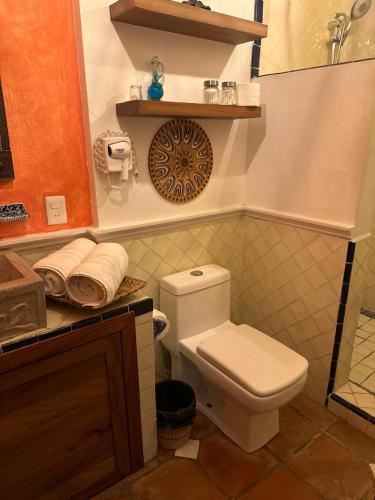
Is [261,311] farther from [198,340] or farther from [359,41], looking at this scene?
[359,41]

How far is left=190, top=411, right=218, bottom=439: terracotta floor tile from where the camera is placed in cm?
178

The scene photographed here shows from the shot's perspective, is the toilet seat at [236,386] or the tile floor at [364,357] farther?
the tile floor at [364,357]

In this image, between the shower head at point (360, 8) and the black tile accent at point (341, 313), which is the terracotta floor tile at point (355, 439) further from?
the shower head at point (360, 8)

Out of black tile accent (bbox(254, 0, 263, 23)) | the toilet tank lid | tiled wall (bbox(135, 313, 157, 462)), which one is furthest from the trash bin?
black tile accent (bbox(254, 0, 263, 23))

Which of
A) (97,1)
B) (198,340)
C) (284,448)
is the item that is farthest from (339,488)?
(97,1)

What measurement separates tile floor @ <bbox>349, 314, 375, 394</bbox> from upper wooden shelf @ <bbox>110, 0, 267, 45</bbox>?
1.83 m

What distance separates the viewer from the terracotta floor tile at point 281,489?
1475mm

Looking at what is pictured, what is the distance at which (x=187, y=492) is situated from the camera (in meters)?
1.50

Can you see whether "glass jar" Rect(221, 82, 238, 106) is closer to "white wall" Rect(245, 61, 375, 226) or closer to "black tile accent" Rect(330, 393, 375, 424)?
"white wall" Rect(245, 61, 375, 226)

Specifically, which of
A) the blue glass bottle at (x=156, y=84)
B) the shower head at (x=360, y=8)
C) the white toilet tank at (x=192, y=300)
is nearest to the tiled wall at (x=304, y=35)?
the shower head at (x=360, y=8)

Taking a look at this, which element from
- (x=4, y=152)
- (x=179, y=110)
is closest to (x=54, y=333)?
(x=4, y=152)

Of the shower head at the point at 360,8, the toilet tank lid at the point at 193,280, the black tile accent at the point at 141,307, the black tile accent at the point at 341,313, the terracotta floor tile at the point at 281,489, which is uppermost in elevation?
the shower head at the point at 360,8

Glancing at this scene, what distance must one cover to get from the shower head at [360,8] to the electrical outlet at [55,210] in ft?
6.09

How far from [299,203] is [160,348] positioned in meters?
1.06
